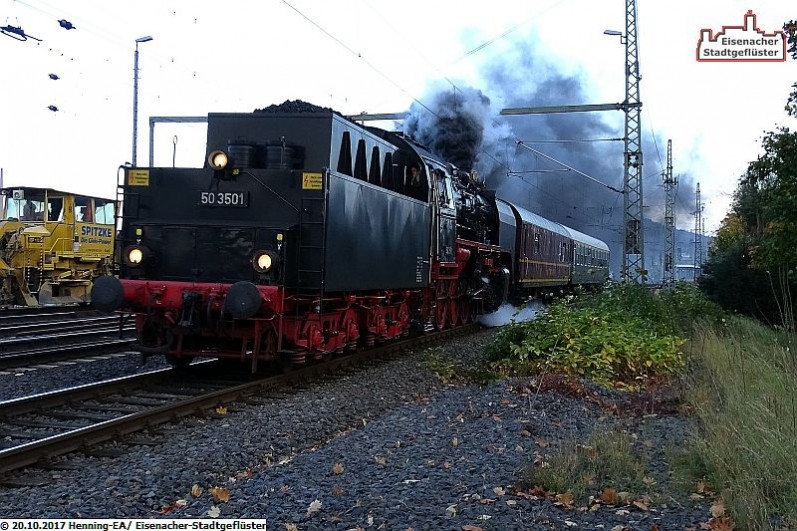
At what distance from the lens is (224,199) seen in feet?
27.7

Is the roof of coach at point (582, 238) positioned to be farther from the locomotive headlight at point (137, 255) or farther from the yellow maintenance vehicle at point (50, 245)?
the locomotive headlight at point (137, 255)

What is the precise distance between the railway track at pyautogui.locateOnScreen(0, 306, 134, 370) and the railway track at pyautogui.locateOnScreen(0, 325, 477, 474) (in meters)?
0.99

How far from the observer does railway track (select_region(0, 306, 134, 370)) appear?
1009cm

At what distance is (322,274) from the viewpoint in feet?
26.5

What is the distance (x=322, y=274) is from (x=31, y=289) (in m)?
13.6

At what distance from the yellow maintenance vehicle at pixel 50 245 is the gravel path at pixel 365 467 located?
11376 mm

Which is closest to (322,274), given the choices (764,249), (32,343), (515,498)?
(515,498)

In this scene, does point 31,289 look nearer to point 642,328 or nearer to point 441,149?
point 441,149

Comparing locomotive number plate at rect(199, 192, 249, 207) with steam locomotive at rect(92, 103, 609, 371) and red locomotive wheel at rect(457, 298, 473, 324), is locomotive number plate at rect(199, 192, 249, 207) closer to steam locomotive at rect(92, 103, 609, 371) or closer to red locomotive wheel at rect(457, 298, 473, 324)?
steam locomotive at rect(92, 103, 609, 371)

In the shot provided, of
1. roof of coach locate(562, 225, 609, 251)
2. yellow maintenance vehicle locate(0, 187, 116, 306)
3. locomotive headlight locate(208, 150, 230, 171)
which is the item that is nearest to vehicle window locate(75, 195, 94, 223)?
yellow maintenance vehicle locate(0, 187, 116, 306)

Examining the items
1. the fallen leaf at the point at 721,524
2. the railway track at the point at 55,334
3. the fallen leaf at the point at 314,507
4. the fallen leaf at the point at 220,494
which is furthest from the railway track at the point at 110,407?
the fallen leaf at the point at 721,524

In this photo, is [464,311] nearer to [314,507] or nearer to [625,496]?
[625,496]

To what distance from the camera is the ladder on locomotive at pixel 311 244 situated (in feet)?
26.5

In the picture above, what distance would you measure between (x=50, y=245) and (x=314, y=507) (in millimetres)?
16878
